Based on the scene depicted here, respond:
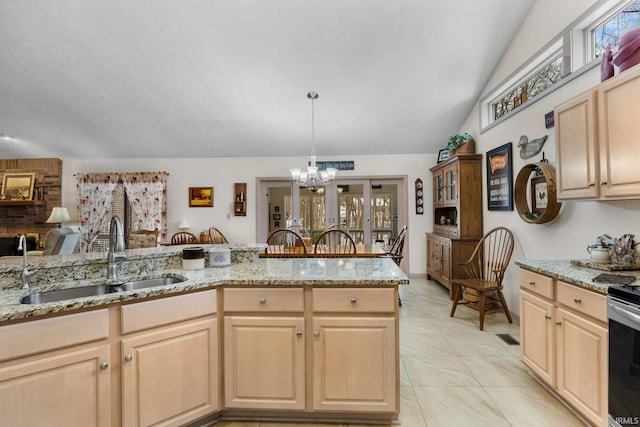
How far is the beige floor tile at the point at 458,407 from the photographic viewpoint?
1733mm

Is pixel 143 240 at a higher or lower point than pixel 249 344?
higher

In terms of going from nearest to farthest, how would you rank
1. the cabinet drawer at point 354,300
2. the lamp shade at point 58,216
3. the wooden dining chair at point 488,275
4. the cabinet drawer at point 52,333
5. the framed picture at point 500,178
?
the cabinet drawer at point 52,333 → the cabinet drawer at point 354,300 → the wooden dining chair at point 488,275 → the framed picture at point 500,178 → the lamp shade at point 58,216

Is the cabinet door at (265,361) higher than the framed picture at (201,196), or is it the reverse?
the framed picture at (201,196)

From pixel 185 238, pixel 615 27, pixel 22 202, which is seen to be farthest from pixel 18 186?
pixel 615 27

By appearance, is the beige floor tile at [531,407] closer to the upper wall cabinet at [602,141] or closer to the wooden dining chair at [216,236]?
the upper wall cabinet at [602,141]

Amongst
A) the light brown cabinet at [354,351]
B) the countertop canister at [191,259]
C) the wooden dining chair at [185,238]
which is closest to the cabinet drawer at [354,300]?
the light brown cabinet at [354,351]

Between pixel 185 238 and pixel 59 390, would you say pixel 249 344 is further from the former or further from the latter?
pixel 185 238

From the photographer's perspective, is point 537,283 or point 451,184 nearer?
point 537,283

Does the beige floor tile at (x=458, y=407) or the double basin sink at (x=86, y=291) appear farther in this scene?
the beige floor tile at (x=458, y=407)

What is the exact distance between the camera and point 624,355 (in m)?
1.32

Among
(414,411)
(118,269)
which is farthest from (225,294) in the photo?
(414,411)

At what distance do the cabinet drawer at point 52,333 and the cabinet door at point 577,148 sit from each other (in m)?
2.86

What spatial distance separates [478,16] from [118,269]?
3807mm

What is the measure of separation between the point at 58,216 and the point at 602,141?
742cm
